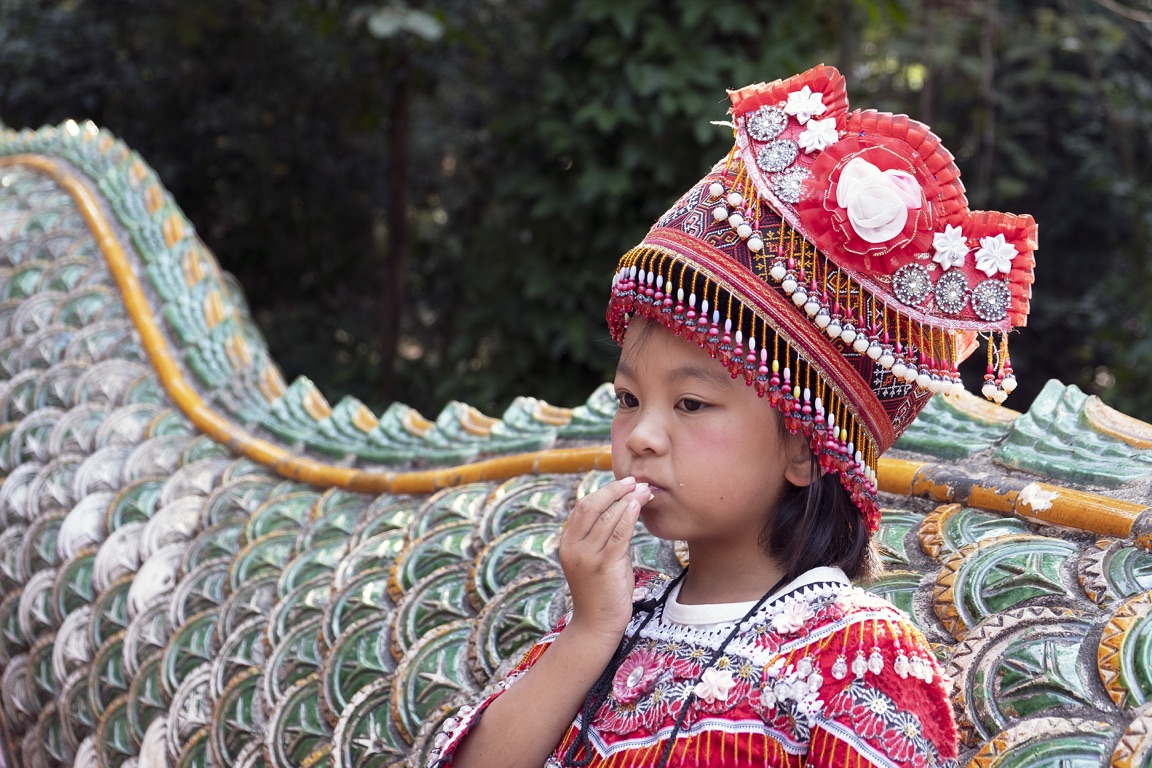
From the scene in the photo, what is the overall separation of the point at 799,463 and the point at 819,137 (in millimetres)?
363

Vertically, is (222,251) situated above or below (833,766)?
above

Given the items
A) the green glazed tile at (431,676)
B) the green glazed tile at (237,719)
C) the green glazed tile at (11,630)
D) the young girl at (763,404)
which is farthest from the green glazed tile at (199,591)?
the young girl at (763,404)

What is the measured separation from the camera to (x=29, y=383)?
303cm

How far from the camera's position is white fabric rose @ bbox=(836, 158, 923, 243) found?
4.13 ft

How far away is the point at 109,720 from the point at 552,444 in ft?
3.23

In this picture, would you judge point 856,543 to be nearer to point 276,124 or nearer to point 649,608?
point 649,608

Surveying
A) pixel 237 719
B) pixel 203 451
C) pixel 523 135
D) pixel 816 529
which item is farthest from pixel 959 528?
pixel 523 135

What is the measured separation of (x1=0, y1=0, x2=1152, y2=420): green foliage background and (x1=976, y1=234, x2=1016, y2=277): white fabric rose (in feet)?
10.9

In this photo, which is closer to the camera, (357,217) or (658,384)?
(658,384)

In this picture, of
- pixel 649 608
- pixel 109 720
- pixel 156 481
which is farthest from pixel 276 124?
pixel 649 608

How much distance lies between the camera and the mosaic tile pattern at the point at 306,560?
136 cm

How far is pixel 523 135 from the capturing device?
210 inches

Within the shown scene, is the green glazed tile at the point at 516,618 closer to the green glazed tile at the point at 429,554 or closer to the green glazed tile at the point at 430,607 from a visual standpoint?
the green glazed tile at the point at 430,607

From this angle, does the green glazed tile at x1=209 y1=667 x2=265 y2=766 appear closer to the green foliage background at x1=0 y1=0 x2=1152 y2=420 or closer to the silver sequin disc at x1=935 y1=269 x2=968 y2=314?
the silver sequin disc at x1=935 y1=269 x2=968 y2=314
